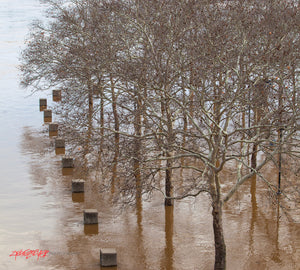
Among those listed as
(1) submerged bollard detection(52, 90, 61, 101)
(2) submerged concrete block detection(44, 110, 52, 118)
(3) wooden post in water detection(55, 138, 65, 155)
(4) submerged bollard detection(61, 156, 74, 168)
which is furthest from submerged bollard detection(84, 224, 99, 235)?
(1) submerged bollard detection(52, 90, 61, 101)

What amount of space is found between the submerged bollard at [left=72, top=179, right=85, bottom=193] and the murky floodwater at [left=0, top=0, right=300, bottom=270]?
0.93 ft

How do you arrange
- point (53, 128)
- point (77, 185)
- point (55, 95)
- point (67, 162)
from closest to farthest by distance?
point (77, 185), point (67, 162), point (53, 128), point (55, 95)

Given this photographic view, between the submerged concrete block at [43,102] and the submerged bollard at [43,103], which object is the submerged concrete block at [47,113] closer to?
the submerged bollard at [43,103]

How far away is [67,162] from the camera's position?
24.5 m

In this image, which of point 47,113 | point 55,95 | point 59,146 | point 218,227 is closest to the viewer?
point 218,227

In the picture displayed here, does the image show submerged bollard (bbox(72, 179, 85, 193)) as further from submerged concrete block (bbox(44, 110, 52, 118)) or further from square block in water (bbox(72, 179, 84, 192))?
submerged concrete block (bbox(44, 110, 52, 118))

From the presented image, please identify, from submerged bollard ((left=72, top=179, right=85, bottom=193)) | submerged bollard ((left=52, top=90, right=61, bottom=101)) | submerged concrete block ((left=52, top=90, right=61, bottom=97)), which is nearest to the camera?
submerged bollard ((left=72, top=179, right=85, bottom=193))

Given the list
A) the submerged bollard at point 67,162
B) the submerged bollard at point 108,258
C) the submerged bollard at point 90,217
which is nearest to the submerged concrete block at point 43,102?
the submerged bollard at point 67,162

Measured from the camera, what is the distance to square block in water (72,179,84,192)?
826 inches

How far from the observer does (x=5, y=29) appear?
86375mm

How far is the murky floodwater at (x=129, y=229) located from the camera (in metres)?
15.9

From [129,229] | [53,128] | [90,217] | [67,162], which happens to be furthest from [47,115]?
[129,229]

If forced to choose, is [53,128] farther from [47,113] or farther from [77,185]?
[77,185]

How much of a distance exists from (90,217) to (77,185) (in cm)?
330
